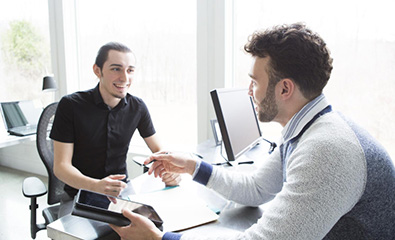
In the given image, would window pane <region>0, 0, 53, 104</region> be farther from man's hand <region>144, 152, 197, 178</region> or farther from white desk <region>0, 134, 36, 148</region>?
man's hand <region>144, 152, 197, 178</region>

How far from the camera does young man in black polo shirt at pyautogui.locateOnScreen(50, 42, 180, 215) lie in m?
1.77

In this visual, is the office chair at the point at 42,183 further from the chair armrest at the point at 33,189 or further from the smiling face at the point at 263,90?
the smiling face at the point at 263,90

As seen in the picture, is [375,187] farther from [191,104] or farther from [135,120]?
[191,104]

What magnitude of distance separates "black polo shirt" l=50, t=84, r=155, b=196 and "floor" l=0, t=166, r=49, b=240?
43.6 inches

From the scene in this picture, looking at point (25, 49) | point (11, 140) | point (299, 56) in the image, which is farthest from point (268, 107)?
point (25, 49)

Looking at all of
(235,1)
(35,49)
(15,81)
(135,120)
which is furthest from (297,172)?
(15,81)

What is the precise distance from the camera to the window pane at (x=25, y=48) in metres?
3.82

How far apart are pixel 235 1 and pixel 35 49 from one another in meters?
2.65

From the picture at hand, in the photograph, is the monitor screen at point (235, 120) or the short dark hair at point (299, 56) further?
the monitor screen at point (235, 120)

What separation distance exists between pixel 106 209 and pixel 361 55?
6.83 ft

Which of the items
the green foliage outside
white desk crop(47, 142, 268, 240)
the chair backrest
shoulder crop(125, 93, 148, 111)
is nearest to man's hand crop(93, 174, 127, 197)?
white desk crop(47, 142, 268, 240)

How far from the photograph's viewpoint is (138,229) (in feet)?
3.02

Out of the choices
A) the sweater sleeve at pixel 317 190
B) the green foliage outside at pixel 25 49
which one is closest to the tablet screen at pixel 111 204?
the sweater sleeve at pixel 317 190

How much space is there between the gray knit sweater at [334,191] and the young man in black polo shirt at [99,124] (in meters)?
1.15
